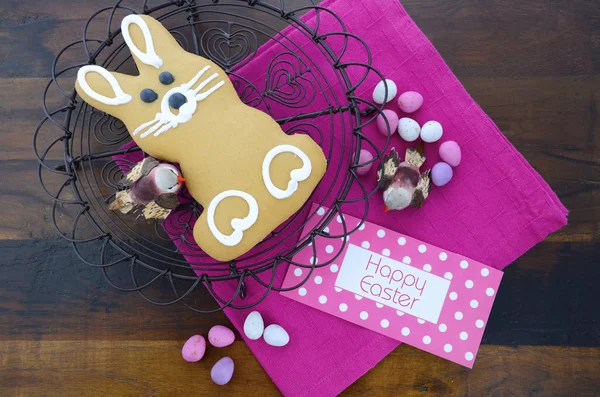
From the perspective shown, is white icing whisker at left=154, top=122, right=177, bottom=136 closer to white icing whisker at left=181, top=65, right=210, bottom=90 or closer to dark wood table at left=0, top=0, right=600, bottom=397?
white icing whisker at left=181, top=65, right=210, bottom=90

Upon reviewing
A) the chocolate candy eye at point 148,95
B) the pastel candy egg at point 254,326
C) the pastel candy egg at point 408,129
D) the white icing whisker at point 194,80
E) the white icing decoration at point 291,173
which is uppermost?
the chocolate candy eye at point 148,95

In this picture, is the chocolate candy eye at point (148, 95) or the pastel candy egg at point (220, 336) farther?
the pastel candy egg at point (220, 336)

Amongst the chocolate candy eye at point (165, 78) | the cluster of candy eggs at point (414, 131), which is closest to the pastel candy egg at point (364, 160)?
the cluster of candy eggs at point (414, 131)

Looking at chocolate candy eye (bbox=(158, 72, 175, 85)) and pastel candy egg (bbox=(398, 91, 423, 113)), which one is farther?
pastel candy egg (bbox=(398, 91, 423, 113))

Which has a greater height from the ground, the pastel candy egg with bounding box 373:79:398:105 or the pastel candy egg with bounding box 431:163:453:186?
the pastel candy egg with bounding box 373:79:398:105

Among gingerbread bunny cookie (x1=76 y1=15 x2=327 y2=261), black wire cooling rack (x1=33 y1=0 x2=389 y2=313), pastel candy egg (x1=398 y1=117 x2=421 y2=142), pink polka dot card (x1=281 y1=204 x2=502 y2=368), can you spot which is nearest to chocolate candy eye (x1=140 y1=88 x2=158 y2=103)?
gingerbread bunny cookie (x1=76 y1=15 x2=327 y2=261)

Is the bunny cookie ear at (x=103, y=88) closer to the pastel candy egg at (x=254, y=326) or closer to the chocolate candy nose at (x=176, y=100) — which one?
the chocolate candy nose at (x=176, y=100)

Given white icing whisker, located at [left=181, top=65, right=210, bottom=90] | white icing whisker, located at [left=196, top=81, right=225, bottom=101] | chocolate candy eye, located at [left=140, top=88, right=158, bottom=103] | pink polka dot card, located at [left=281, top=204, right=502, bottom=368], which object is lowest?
pink polka dot card, located at [left=281, top=204, right=502, bottom=368]
